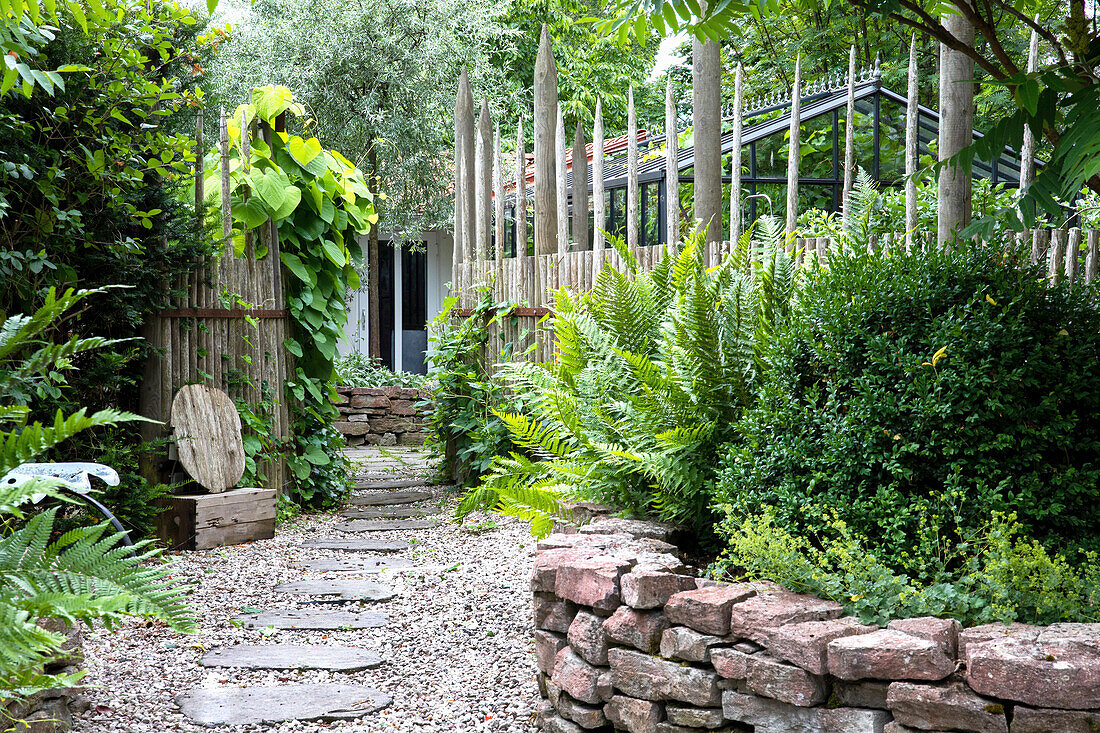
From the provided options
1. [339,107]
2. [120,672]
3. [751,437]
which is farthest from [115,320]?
[339,107]

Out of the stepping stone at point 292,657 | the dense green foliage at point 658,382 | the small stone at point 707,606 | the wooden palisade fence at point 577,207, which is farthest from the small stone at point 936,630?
the stepping stone at point 292,657

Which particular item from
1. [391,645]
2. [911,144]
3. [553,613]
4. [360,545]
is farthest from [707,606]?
→ [360,545]

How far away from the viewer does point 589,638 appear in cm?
292

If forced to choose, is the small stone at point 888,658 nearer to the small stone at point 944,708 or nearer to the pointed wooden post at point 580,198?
the small stone at point 944,708

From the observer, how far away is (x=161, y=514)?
5.54m

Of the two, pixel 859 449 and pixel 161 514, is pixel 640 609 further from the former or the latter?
pixel 161 514

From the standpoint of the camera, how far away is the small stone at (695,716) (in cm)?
256

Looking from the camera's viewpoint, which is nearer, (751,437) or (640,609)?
(640,609)

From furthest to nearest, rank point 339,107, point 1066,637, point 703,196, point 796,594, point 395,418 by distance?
point 339,107 < point 395,418 < point 703,196 < point 796,594 < point 1066,637

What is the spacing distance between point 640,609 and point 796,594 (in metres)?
0.46

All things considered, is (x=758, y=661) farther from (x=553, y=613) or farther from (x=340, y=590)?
(x=340, y=590)

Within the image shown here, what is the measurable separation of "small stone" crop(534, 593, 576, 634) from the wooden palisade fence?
1715 mm

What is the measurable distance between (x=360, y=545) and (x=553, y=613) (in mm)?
2948

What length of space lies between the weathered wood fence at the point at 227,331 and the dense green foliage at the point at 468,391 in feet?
4.68
